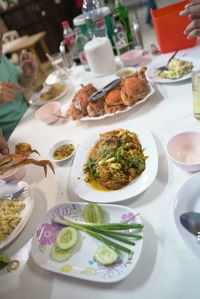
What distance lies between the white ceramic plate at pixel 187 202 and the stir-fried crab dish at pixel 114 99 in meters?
0.77

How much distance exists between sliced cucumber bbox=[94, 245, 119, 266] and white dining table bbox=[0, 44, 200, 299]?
0.07 m

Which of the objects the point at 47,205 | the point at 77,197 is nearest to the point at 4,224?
the point at 47,205

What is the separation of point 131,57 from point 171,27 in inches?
15.8

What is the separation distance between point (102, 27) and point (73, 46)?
1.76 feet

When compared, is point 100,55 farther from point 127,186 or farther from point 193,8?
point 127,186

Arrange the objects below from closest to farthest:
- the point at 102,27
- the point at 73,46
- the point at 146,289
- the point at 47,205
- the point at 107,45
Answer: the point at 146,289
the point at 47,205
the point at 107,45
the point at 102,27
the point at 73,46

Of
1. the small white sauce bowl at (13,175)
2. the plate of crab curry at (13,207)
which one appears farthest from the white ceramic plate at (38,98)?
the plate of crab curry at (13,207)

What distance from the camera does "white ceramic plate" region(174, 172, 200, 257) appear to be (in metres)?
0.71

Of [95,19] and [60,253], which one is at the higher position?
[95,19]

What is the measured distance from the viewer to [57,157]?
1.31 m

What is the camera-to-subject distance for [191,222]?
0.72 m

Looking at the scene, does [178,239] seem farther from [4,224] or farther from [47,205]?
Result: [4,224]

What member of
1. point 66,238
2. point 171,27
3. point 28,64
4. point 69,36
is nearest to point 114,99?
point 171,27

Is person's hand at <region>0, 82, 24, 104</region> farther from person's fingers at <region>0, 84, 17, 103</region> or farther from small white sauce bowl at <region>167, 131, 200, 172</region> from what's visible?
small white sauce bowl at <region>167, 131, 200, 172</region>
